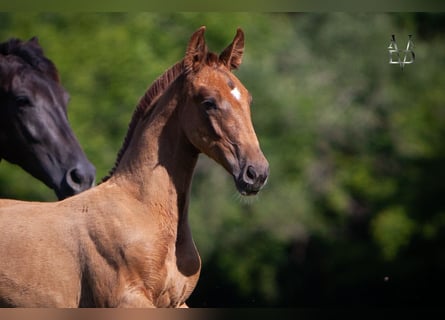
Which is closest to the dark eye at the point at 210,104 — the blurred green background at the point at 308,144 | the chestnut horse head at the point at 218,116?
the chestnut horse head at the point at 218,116

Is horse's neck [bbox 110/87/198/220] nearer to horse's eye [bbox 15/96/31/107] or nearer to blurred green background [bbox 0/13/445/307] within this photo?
horse's eye [bbox 15/96/31/107]

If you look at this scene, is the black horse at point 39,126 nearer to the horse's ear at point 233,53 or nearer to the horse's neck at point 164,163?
the horse's neck at point 164,163

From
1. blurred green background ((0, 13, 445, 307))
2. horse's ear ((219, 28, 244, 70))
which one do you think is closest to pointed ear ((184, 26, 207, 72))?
horse's ear ((219, 28, 244, 70))

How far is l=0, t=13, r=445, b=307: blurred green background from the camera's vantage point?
53.9 ft

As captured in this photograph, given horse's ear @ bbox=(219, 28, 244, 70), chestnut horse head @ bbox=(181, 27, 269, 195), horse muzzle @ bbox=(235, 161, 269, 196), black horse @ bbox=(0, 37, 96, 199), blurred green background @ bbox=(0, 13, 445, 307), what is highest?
horse's ear @ bbox=(219, 28, 244, 70)

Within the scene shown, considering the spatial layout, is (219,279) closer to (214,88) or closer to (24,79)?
(24,79)

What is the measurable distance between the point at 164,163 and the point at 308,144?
11267 millimetres

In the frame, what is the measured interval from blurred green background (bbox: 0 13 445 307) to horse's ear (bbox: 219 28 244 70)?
916 cm

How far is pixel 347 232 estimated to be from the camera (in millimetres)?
17391

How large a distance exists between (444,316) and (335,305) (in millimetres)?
8196

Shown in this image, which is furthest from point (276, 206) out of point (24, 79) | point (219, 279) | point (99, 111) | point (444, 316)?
point (24, 79)

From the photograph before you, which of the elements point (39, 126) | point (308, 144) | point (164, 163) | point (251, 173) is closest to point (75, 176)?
point (39, 126)

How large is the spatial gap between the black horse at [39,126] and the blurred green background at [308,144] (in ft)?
25.1

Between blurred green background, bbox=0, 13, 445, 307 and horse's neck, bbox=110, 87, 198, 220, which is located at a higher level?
horse's neck, bbox=110, 87, 198, 220
